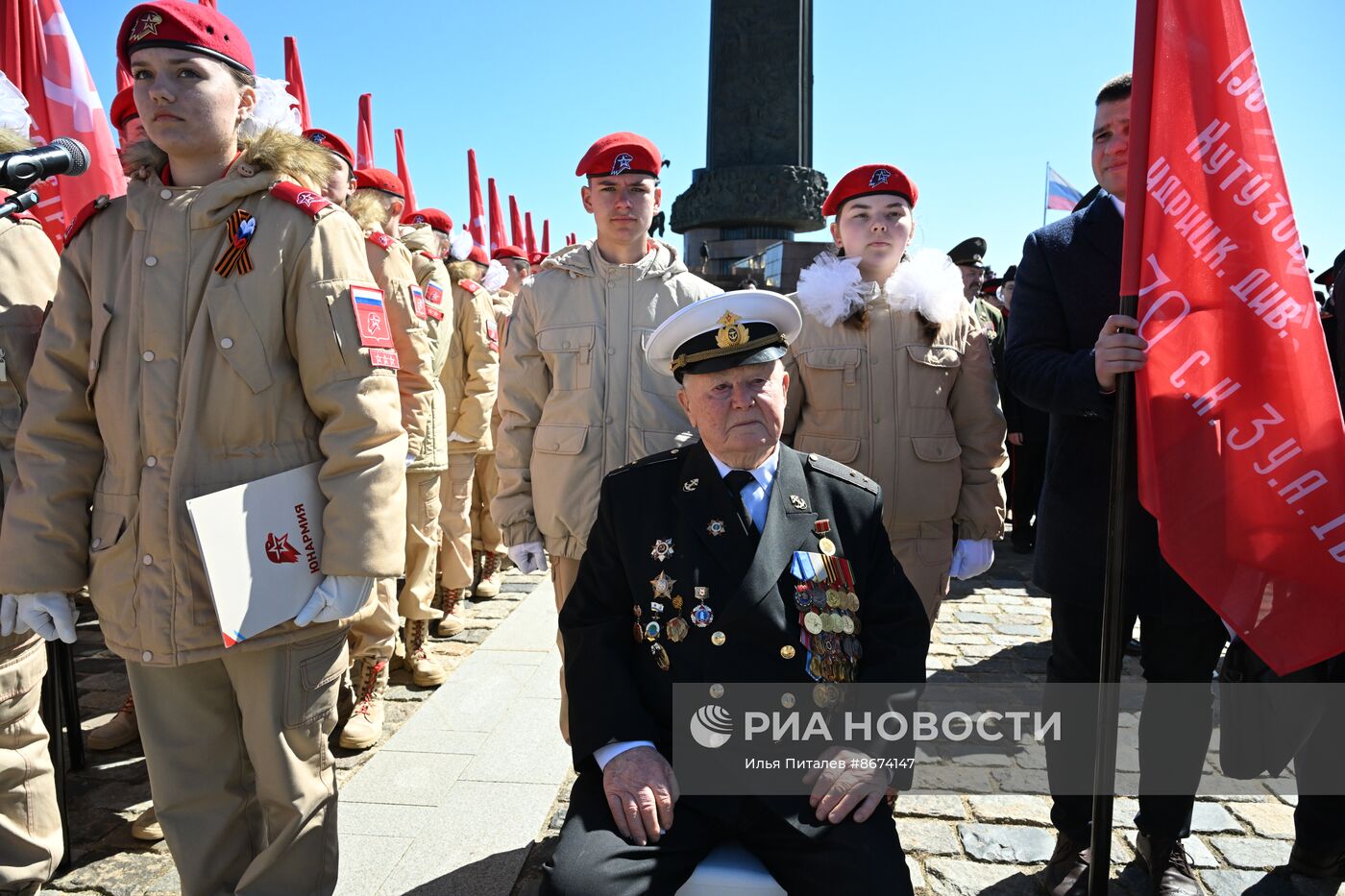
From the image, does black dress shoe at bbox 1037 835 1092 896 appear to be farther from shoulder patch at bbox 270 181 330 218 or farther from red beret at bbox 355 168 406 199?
red beret at bbox 355 168 406 199

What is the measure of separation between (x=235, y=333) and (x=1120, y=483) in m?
2.35

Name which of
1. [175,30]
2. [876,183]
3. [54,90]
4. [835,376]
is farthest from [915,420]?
[54,90]

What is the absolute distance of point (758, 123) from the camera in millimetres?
14695

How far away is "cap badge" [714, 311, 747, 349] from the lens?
237cm

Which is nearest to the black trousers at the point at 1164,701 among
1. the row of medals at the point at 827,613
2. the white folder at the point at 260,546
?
the row of medals at the point at 827,613

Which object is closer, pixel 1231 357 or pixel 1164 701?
pixel 1231 357

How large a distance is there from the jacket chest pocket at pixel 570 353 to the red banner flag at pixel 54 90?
137 inches

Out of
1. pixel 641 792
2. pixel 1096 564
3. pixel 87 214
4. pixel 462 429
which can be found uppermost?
pixel 87 214

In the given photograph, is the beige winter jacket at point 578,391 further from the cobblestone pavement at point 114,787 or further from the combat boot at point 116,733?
the combat boot at point 116,733

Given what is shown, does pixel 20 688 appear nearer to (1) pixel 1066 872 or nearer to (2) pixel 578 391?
(2) pixel 578 391

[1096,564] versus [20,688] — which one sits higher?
[1096,564]

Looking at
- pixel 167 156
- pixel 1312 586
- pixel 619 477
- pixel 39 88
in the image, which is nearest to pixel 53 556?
pixel 167 156

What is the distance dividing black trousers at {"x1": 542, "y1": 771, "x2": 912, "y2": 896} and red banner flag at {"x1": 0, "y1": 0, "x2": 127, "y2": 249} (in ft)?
16.0

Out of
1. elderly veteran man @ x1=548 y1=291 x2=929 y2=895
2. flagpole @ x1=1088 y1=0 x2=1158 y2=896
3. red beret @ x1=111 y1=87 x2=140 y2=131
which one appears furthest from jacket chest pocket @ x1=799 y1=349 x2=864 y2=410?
red beret @ x1=111 y1=87 x2=140 y2=131
